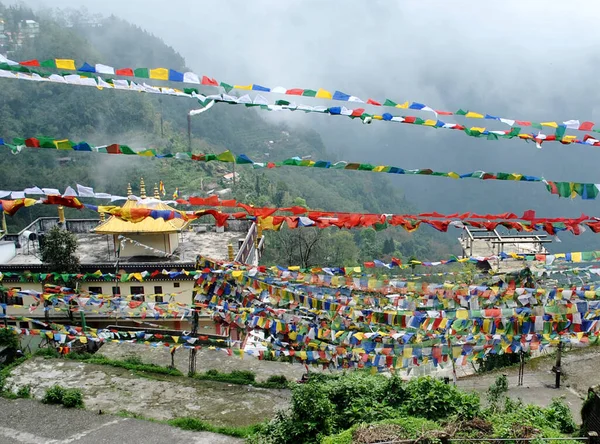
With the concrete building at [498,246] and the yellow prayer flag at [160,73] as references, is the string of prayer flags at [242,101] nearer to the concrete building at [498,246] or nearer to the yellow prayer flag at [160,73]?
the yellow prayer flag at [160,73]

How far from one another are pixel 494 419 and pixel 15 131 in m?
64.4

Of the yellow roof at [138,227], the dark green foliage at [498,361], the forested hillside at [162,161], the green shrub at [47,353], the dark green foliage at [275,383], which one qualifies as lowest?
the dark green foliage at [275,383]

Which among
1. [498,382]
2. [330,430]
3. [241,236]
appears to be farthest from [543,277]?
[241,236]

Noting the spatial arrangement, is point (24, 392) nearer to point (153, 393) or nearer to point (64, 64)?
point (153, 393)

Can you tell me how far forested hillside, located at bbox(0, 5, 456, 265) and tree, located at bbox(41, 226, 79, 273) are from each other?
12.9 m

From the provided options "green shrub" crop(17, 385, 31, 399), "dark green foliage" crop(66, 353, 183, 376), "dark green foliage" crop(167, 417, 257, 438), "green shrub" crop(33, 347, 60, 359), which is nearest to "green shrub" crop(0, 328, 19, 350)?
"green shrub" crop(33, 347, 60, 359)

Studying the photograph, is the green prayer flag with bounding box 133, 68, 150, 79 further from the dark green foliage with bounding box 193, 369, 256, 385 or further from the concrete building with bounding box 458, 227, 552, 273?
the concrete building with bounding box 458, 227, 552, 273

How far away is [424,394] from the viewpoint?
9.77 meters

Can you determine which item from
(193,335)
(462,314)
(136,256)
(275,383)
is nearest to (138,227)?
(136,256)

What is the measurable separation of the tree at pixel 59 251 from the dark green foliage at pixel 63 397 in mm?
9987

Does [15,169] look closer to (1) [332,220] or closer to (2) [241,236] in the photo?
(2) [241,236]

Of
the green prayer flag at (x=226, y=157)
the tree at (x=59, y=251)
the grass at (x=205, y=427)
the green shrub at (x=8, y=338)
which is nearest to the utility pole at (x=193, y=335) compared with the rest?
the grass at (x=205, y=427)

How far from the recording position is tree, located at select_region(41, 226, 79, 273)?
68.1ft

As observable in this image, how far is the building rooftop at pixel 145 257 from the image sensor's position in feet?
78.2
